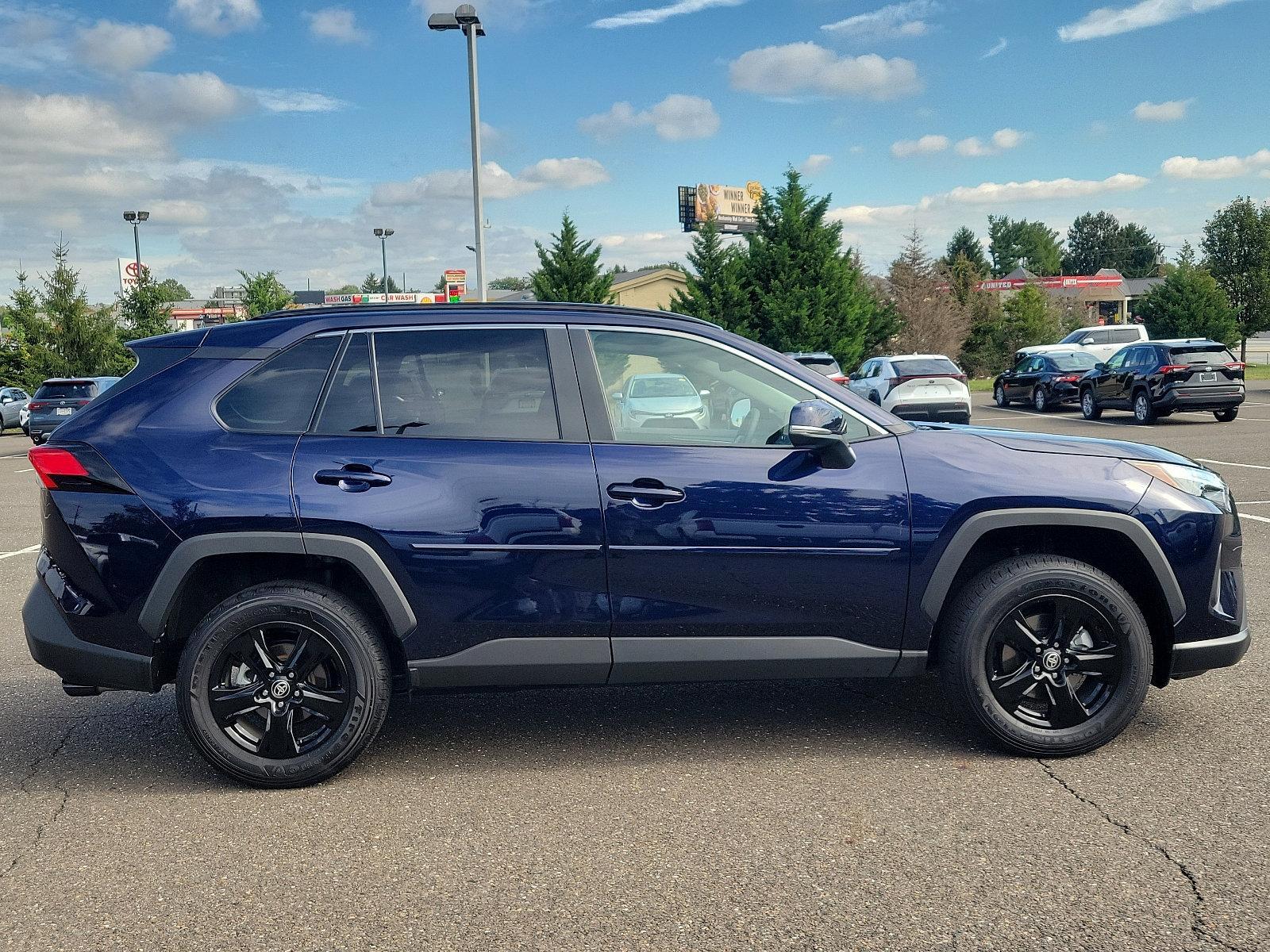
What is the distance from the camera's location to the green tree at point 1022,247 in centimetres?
15775

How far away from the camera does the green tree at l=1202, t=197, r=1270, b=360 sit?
4609 centimetres

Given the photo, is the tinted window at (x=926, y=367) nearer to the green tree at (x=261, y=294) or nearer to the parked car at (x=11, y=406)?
the parked car at (x=11, y=406)

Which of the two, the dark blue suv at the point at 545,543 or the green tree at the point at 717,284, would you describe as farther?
the green tree at the point at 717,284

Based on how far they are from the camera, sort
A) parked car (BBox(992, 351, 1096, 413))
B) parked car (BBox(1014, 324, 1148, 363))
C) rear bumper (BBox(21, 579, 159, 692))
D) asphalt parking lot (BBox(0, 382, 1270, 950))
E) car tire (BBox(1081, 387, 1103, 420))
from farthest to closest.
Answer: parked car (BBox(1014, 324, 1148, 363)), parked car (BBox(992, 351, 1096, 413)), car tire (BBox(1081, 387, 1103, 420)), rear bumper (BBox(21, 579, 159, 692)), asphalt parking lot (BBox(0, 382, 1270, 950))

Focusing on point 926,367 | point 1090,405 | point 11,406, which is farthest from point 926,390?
point 11,406

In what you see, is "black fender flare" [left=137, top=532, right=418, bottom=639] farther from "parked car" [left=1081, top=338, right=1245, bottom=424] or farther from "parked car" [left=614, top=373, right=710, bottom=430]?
"parked car" [left=1081, top=338, right=1245, bottom=424]

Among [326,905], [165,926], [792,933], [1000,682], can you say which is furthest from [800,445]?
[165,926]

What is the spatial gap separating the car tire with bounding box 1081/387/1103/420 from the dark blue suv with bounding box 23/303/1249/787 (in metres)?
20.9

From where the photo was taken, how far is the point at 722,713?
484cm

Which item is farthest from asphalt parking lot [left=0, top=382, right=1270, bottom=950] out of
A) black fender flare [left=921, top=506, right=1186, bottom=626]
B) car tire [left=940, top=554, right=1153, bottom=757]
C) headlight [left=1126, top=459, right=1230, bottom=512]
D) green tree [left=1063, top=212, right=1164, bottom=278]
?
green tree [left=1063, top=212, right=1164, bottom=278]

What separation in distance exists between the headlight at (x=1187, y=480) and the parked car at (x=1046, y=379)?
73.3 ft

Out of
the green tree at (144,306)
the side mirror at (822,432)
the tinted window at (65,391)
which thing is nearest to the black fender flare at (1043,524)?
the side mirror at (822,432)

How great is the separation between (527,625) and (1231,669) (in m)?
3.46

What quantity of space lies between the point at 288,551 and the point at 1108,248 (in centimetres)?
16747
